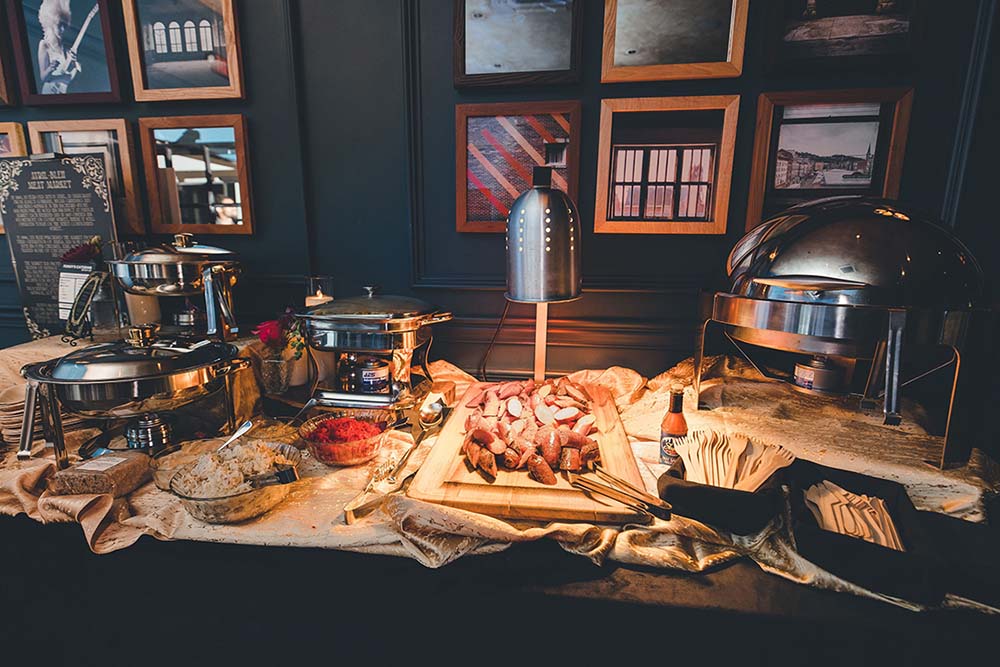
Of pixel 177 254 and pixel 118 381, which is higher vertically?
pixel 177 254

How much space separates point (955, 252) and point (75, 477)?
232 centimetres

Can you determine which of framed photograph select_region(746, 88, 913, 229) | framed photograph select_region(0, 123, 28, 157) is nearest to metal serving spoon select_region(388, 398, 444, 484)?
framed photograph select_region(746, 88, 913, 229)

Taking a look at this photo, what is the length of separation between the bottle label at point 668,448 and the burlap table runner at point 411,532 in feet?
0.80

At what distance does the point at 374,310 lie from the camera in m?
1.54

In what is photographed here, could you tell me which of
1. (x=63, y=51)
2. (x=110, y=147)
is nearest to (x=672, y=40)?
(x=110, y=147)

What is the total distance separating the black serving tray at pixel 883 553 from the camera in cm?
85

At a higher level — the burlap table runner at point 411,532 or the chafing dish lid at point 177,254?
the chafing dish lid at point 177,254

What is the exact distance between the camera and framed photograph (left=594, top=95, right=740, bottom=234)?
1.82 metres

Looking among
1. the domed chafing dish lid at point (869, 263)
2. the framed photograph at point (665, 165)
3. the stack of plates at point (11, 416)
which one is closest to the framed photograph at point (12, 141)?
the stack of plates at point (11, 416)

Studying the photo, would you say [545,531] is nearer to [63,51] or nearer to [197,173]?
[197,173]

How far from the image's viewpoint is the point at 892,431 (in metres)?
1.36

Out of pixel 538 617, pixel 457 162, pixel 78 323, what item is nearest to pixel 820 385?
pixel 538 617

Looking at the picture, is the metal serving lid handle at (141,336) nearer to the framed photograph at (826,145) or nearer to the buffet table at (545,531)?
the buffet table at (545,531)

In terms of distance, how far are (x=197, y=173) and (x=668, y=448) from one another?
2.42 meters
